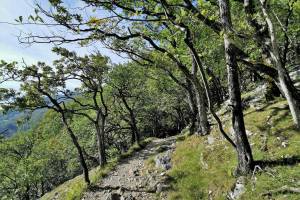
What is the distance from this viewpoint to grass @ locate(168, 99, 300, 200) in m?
12.0

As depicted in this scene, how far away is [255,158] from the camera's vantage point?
14.4 meters

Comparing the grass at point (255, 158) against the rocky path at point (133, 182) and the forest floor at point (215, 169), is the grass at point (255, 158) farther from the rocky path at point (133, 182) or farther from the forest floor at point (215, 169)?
the rocky path at point (133, 182)

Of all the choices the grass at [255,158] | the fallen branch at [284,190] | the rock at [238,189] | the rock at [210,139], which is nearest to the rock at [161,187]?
the grass at [255,158]

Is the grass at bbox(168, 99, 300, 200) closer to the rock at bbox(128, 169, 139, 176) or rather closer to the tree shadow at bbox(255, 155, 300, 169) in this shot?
the tree shadow at bbox(255, 155, 300, 169)

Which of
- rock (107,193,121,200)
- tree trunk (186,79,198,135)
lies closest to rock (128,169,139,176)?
rock (107,193,121,200)

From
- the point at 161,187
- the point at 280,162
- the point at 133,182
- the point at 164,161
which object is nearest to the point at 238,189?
the point at 280,162

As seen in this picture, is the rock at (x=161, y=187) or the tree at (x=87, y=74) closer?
the rock at (x=161, y=187)

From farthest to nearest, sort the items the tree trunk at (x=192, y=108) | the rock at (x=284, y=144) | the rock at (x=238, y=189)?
the tree trunk at (x=192, y=108) < the rock at (x=284, y=144) < the rock at (x=238, y=189)

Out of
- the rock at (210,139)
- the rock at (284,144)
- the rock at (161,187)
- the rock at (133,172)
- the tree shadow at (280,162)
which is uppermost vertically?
the rock at (210,139)

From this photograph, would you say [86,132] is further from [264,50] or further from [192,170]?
[264,50]

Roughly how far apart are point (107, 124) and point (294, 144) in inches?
1223

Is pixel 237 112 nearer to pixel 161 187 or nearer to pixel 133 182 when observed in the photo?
pixel 161 187

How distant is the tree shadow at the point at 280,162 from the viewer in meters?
12.5

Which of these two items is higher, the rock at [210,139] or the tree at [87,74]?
the tree at [87,74]
